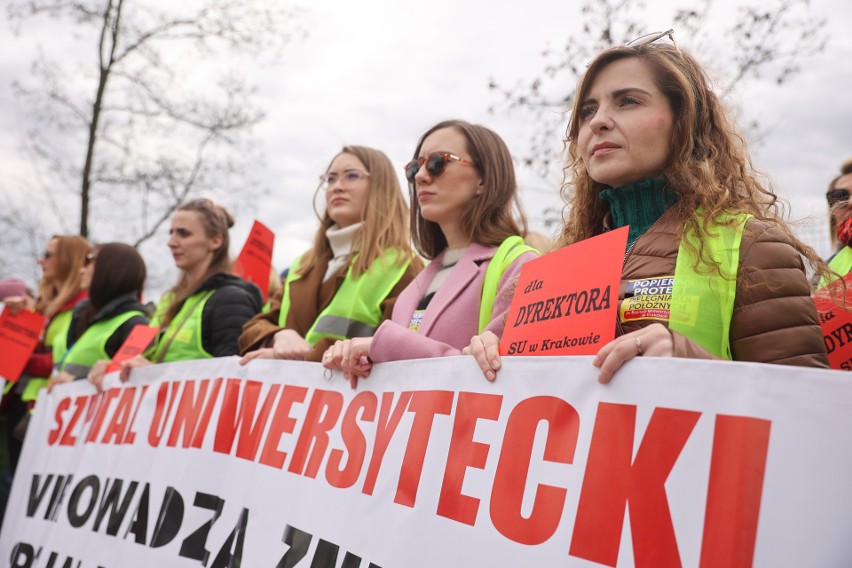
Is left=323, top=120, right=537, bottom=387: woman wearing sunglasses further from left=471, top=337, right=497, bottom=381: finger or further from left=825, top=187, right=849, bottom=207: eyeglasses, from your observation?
left=825, top=187, right=849, bottom=207: eyeglasses

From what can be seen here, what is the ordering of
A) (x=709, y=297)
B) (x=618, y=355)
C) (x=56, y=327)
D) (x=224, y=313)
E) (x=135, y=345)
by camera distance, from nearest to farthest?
(x=618, y=355) < (x=709, y=297) < (x=135, y=345) < (x=224, y=313) < (x=56, y=327)

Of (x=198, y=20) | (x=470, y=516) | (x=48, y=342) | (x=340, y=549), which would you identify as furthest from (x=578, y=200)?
(x=198, y=20)

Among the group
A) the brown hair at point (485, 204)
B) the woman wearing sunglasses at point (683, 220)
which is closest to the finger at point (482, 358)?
the woman wearing sunglasses at point (683, 220)

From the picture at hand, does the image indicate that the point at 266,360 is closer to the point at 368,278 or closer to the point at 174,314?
the point at 368,278

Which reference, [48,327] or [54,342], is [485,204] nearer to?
[54,342]

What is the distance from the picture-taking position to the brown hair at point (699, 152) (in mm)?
Result: 1773

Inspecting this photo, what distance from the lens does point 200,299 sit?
390 cm

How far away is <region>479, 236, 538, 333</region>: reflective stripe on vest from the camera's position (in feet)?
8.00

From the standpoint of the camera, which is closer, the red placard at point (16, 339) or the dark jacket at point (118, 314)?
the dark jacket at point (118, 314)

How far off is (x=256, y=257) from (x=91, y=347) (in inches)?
43.9

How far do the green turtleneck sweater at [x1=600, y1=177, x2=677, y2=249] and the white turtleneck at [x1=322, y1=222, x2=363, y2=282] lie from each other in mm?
1681

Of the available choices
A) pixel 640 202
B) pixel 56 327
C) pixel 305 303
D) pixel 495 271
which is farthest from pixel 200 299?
pixel 640 202

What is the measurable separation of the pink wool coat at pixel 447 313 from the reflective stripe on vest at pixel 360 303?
0.38 meters

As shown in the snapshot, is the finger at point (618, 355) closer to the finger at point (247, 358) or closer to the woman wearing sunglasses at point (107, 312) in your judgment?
the finger at point (247, 358)
